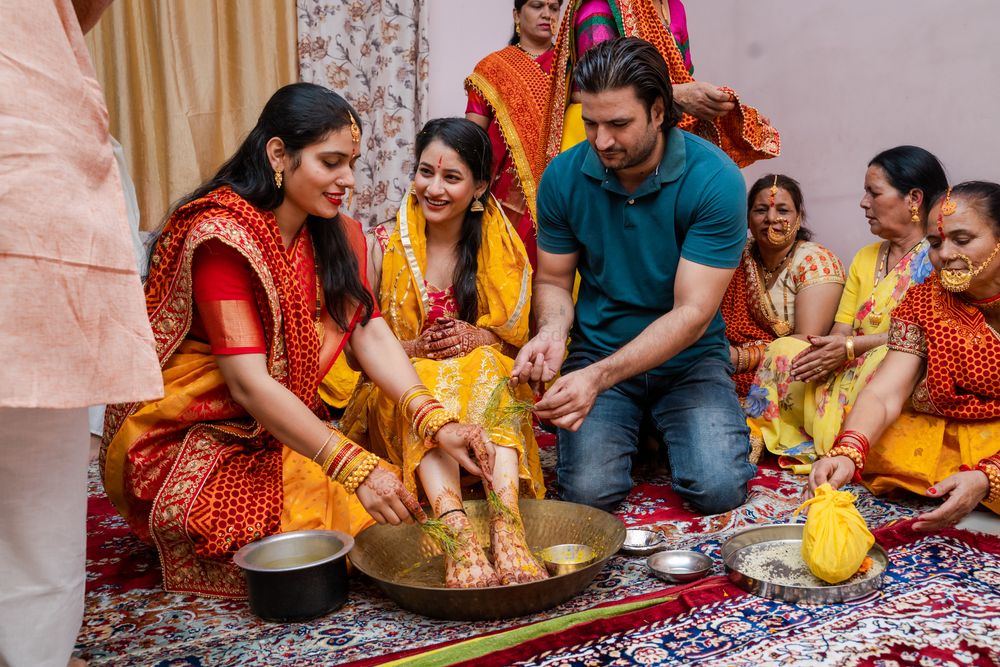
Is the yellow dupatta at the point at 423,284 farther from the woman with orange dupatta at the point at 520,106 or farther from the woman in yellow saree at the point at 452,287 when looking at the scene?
the woman with orange dupatta at the point at 520,106

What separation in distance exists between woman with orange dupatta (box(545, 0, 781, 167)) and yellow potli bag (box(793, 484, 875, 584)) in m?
1.60

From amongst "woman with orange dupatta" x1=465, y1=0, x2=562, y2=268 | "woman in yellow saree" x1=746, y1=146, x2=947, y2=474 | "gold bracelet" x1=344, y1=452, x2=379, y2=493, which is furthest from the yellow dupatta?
"woman in yellow saree" x1=746, y1=146, x2=947, y2=474

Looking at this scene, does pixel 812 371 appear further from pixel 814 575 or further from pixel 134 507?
pixel 134 507

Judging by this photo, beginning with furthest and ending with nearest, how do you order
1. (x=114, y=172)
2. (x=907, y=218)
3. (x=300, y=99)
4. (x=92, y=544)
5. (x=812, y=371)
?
(x=907, y=218)
(x=812, y=371)
(x=92, y=544)
(x=300, y=99)
(x=114, y=172)

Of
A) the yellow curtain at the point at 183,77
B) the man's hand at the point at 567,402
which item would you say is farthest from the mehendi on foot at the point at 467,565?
the yellow curtain at the point at 183,77

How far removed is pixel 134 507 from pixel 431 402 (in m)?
0.88

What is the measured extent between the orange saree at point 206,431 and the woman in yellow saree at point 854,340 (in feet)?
6.46

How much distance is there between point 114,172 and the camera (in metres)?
1.35

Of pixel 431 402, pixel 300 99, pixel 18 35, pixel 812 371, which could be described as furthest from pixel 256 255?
pixel 812 371

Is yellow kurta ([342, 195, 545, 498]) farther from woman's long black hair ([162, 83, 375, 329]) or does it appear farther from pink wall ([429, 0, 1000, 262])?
pink wall ([429, 0, 1000, 262])

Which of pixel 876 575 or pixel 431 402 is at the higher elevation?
pixel 431 402

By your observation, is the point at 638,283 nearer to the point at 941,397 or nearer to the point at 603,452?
the point at 603,452

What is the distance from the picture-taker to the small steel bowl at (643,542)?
231 cm

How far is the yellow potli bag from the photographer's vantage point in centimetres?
193
